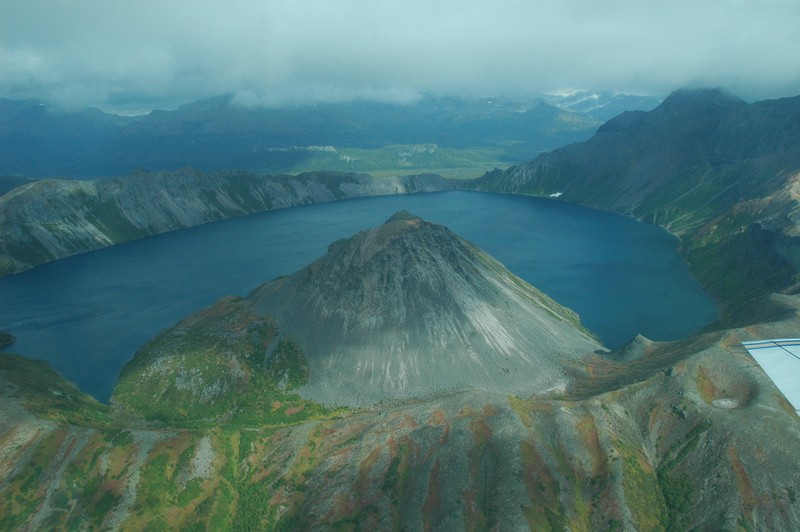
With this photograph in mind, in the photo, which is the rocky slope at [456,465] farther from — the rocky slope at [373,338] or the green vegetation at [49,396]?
the rocky slope at [373,338]

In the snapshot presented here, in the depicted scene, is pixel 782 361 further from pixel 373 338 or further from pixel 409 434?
pixel 373 338

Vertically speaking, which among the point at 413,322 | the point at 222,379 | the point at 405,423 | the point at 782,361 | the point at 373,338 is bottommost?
the point at 782,361

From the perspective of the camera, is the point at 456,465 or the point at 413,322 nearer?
the point at 456,465

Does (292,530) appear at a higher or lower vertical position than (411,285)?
lower

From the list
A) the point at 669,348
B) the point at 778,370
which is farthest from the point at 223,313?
the point at 778,370

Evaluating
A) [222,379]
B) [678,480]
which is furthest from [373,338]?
[678,480]

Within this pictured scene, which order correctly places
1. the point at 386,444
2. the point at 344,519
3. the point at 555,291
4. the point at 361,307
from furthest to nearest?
the point at 555,291 < the point at 361,307 < the point at 386,444 < the point at 344,519

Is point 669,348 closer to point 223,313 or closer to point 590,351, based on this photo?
point 590,351

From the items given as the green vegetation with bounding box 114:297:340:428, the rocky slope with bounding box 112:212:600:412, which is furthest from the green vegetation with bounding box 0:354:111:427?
the rocky slope with bounding box 112:212:600:412
